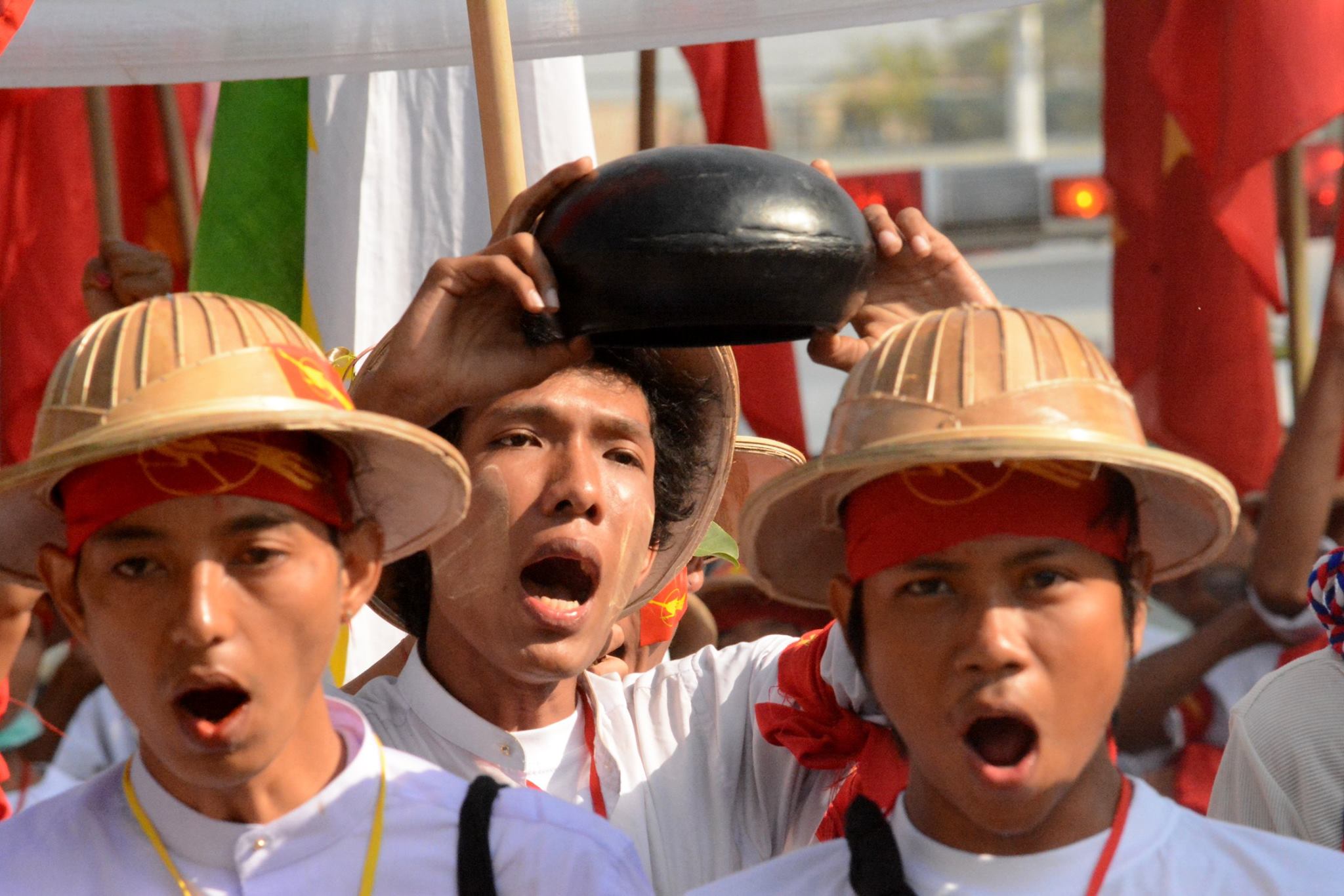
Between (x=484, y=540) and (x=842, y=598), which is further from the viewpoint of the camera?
(x=484, y=540)

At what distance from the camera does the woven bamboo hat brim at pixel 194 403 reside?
2223 mm

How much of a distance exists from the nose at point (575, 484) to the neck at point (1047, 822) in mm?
905

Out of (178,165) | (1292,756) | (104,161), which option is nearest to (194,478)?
(1292,756)

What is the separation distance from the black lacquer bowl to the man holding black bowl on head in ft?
0.25

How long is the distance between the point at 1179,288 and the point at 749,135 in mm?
1790

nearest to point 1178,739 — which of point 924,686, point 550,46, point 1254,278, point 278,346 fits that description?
point 1254,278

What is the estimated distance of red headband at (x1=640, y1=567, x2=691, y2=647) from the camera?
165 inches

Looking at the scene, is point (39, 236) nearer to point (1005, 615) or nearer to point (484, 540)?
point (484, 540)

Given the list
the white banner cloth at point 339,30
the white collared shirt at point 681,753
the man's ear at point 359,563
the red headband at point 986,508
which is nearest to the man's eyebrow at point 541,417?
the white collared shirt at point 681,753

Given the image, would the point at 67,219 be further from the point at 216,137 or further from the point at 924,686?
the point at 924,686

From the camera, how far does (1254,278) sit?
270 inches

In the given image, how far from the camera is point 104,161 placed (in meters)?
5.93

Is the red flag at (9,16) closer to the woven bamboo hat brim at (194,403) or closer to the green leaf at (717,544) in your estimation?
the woven bamboo hat brim at (194,403)

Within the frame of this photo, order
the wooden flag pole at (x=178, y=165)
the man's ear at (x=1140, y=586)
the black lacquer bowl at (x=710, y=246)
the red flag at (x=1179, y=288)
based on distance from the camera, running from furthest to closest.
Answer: the red flag at (x=1179, y=288) < the wooden flag pole at (x=178, y=165) < the black lacquer bowl at (x=710, y=246) < the man's ear at (x=1140, y=586)
